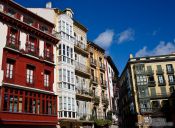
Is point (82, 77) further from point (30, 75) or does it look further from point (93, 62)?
point (30, 75)

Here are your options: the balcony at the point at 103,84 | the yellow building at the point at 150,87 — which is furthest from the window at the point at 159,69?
the balcony at the point at 103,84

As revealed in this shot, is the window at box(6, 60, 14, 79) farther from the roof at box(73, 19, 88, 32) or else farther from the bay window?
the roof at box(73, 19, 88, 32)

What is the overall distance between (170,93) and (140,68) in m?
9.96

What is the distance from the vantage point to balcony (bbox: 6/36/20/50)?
26.3 meters

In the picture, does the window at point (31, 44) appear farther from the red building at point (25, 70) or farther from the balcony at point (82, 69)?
the balcony at point (82, 69)

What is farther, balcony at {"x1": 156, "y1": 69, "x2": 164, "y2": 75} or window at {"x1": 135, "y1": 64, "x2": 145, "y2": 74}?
window at {"x1": 135, "y1": 64, "x2": 145, "y2": 74}

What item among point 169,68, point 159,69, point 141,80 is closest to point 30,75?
point 141,80

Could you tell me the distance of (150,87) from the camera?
63906mm

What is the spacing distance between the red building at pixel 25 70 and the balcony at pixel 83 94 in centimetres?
591

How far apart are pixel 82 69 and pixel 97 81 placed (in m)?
5.59

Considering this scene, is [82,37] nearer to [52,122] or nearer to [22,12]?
[22,12]

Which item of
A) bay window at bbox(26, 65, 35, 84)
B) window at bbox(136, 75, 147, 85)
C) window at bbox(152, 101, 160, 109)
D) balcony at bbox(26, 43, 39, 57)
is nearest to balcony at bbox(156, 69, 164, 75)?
window at bbox(136, 75, 147, 85)

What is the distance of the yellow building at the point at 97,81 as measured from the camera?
4081 centimetres

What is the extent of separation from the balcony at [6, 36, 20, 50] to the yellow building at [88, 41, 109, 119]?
55.9 ft
